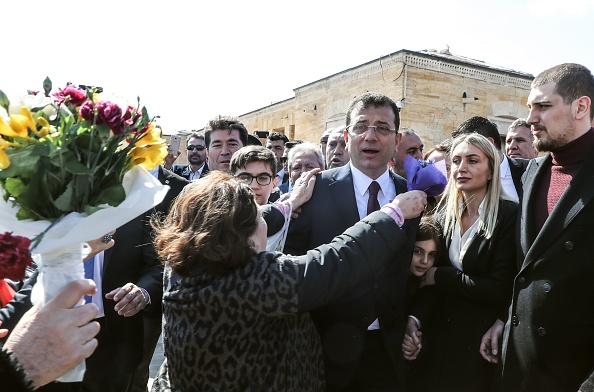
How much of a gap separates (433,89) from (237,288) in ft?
33.8

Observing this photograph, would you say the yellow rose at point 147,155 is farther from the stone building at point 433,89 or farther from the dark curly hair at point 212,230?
the stone building at point 433,89

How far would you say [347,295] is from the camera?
262 cm

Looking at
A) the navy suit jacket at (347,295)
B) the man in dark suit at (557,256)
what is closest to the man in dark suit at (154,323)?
the navy suit jacket at (347,295)

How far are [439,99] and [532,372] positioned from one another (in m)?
9.51

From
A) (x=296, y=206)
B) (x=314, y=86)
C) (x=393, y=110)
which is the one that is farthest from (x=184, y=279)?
(x=314, y=86)

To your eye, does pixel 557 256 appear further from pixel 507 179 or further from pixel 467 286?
pixel 507 179

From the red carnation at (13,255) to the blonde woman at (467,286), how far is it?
2249 millimetres

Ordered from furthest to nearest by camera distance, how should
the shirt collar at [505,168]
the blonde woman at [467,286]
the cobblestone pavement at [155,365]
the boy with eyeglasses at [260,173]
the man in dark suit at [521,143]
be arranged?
the man in dark suit at [521,143] < the cobblestone pavement at [155,365] < the shirt collar at [505,168] < the boy with eyeglasses at [260,173] < the blonde woman at [467,286]

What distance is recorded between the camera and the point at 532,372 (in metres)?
2.44

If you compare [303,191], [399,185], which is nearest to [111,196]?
[303,191]

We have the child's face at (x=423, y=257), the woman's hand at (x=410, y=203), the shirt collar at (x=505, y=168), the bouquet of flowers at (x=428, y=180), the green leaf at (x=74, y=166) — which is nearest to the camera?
the green leaf at (x=74, y=166)

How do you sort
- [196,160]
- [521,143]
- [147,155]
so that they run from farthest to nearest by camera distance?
[196,160] → [521,143] → [147,155]

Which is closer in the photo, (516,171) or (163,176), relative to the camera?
(163,176)

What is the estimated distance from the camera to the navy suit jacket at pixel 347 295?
2.55 m
